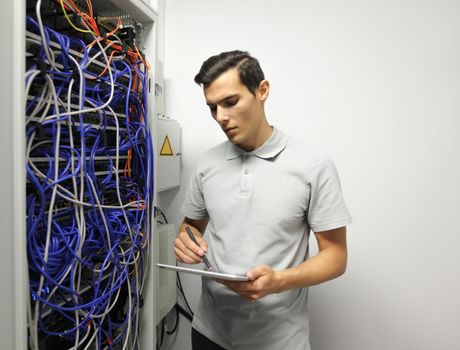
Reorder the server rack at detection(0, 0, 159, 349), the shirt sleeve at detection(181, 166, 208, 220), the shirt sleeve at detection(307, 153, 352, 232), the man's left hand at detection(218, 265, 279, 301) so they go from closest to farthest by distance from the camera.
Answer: the server rack at detection(0, 0, 159, 349), the man's left hand at detection(218, 265, 279, 301), the shirt sleeve at detection(307, 153, 352, 232), the shirt sleeve at detection(181, 166, 208, 220)

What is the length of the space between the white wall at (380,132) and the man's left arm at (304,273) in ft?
1.91

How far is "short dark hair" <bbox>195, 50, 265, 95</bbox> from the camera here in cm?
89

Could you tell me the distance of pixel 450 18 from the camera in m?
1.26

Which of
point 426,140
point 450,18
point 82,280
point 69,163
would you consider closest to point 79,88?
point 69,163

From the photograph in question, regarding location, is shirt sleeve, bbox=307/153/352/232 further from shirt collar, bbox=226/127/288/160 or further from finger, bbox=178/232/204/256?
finger, bbox=178/232/204/256

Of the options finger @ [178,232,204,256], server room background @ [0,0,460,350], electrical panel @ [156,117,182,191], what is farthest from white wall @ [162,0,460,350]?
finger @ [178,232,204,256]

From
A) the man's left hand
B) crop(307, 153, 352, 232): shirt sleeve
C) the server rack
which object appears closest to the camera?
the server rack

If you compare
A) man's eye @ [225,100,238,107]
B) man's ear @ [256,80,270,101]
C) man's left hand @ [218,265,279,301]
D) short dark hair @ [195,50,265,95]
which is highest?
short dark hair @ [195,50,265,95]

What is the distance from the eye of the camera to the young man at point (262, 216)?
0.88 m

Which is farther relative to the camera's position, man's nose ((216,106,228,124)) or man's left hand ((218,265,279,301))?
man's nose ((216,106,228,124))

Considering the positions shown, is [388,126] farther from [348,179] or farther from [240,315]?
[240,315]

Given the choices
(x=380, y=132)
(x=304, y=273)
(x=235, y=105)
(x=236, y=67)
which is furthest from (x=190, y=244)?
(x=380, y=132)

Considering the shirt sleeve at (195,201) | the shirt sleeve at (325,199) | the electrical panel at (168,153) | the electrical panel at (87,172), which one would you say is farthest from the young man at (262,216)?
the electrical panel at (168,153)

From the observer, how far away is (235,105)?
35.2 inches
